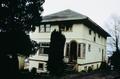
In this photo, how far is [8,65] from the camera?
13945 mm

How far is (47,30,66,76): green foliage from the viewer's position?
19.8 meters

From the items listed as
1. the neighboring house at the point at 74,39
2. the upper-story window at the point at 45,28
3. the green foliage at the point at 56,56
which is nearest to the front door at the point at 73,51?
the neighboring house at the point at 74,39

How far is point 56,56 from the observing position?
Answer: 65.8ft

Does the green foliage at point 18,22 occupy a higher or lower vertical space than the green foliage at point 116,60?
higher

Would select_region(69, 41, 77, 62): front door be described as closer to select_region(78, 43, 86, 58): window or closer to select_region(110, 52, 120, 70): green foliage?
select_region(78, 43, 86, 58): window

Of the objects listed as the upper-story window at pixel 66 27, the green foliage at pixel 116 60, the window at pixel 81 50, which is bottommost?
the green foliage at pixel 116 60

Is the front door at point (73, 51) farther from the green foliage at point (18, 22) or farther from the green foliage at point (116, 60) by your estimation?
the green foliage at point (18, 22)

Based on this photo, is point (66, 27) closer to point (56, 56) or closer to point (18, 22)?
point (56, 56)

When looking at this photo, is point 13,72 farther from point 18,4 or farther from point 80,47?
point 80,47

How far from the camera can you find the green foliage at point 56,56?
64.8ft

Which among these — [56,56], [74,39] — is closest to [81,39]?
[74,39]

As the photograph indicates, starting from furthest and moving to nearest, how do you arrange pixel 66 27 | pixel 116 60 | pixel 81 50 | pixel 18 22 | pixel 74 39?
pixel 116 60, pixel 66 27, pixel 74 39, pixel 81 50, pixel 18 22

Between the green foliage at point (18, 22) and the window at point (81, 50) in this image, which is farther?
the window at point (81, 50)

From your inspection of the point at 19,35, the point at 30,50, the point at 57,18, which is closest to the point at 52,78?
the point at 30,50
